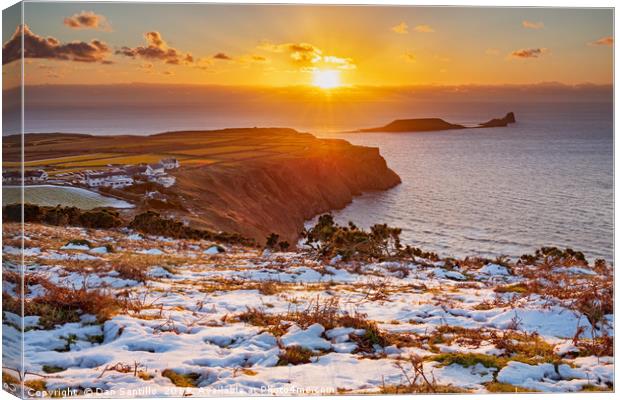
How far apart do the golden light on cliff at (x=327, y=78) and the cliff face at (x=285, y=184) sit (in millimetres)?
1160

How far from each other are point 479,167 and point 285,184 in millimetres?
3535

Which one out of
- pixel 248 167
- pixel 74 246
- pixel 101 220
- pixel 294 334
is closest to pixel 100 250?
pixel 74 246

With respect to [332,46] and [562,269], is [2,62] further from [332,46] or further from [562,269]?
[562,269]

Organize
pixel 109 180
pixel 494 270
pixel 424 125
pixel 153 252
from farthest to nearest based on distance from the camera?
pixel 153 252 → pixel 494 270 → pixel 109 180 → pixel 424 125

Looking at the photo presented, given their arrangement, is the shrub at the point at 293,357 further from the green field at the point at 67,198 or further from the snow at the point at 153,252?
the snow at the point at 153,252

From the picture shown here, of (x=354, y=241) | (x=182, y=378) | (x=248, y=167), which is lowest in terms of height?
(x=182, y=378)

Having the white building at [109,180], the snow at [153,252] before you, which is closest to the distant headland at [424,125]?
the white building at [109,180]

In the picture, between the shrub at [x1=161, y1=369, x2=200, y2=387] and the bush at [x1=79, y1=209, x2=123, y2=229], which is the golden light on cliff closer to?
the shrub at [x1=161, y1=369, x2=200, y2=387]

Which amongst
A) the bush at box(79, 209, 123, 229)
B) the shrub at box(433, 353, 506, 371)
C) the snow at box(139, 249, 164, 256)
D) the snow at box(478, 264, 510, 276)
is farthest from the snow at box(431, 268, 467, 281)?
the bush at box(79, 209, 123, 229)

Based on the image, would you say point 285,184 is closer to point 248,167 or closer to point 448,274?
point 248,167

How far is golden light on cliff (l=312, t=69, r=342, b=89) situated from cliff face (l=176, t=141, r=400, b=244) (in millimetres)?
1160

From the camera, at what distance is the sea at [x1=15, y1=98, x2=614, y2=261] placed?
36.7 ft

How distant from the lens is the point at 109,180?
12.3 m

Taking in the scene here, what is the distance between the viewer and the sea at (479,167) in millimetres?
11195
